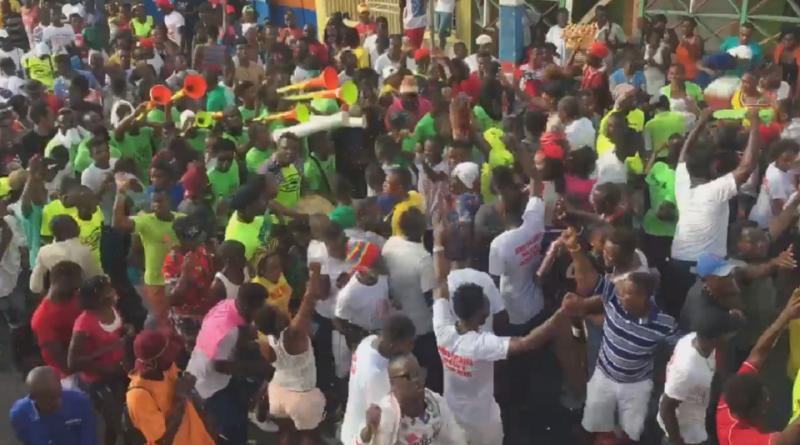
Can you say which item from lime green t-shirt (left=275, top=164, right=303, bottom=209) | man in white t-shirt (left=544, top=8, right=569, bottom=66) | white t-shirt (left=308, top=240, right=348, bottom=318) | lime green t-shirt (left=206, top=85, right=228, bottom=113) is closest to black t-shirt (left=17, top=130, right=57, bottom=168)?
lime green t-shirt (left=206, top=85, right=228, bottom=113)

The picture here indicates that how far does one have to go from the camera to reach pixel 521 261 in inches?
204

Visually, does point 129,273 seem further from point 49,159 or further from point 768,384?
point 768,384

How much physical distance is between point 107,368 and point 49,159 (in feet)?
8.11

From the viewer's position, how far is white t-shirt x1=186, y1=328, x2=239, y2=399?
443 cm

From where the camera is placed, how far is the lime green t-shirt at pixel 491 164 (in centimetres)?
643

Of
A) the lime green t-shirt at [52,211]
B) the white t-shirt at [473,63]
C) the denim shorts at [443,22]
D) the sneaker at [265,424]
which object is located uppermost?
the lime green t-shirt at [52,211]

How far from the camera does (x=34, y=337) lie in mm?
6328

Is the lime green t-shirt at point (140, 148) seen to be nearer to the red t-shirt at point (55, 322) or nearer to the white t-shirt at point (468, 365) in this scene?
the red t-shirt at point (55, 322)

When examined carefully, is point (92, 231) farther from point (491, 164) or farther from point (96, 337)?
point (491, 164)

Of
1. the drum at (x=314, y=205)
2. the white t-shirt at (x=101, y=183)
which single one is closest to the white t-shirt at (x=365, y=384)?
the drum at (x=314, y=205)

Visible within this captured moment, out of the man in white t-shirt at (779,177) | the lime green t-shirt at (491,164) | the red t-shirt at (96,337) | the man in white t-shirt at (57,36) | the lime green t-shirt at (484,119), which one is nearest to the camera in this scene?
the red t-shirt at (96,337)

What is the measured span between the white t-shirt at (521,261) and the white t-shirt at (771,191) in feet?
6.12

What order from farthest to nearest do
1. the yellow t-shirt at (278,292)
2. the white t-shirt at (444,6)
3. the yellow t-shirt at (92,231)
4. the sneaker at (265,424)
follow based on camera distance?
the white t-shirt at (444,6) → the yellow t-shirt at (92,231) → the sneaker at (265,424) → the yellow t-shirt at (278,292)

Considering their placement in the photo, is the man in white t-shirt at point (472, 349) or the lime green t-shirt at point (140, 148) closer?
the man in white t-shirt at point (472, 349)
